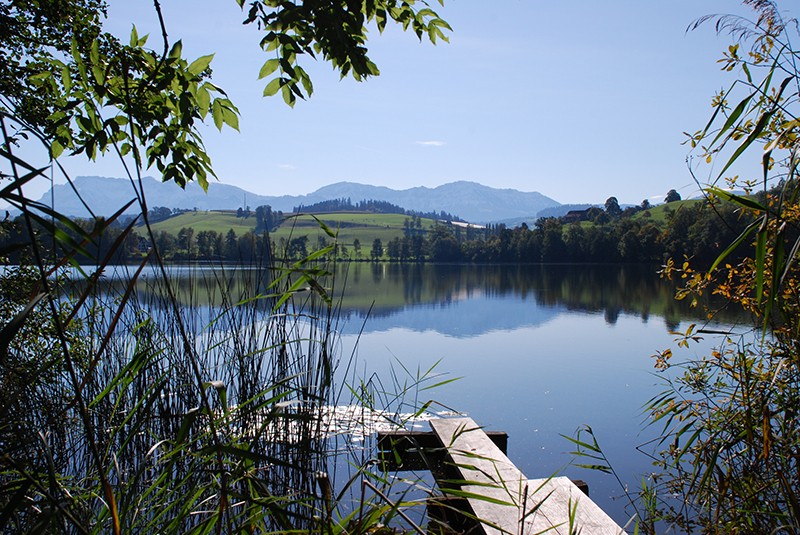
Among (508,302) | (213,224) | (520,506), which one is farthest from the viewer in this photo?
(213,224)

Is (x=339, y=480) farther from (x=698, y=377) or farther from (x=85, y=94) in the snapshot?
(x=85, y=94)

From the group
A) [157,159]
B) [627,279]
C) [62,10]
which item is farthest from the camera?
[627,279]

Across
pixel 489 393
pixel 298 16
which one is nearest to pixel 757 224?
pixel 298 16

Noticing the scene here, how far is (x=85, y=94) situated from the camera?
1979 mm

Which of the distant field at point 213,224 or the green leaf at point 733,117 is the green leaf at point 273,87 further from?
the distant field at point 213,224

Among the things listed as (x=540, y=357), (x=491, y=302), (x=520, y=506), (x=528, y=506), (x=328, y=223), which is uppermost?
(x=328, y=223)

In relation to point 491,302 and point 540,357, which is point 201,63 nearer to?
point 540,357

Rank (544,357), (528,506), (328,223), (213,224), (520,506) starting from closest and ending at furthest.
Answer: (520,506) → (528,506) → (544,357) → (213,224) → (328,223)

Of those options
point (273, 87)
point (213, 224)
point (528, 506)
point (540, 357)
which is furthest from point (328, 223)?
point (528, 506)

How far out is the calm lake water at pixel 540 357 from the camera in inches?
278

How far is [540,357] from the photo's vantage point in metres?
13.4

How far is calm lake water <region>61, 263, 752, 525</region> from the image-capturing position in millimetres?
7055

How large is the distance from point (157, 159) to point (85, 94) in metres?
0.60

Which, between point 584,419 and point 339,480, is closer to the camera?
point 339,480
